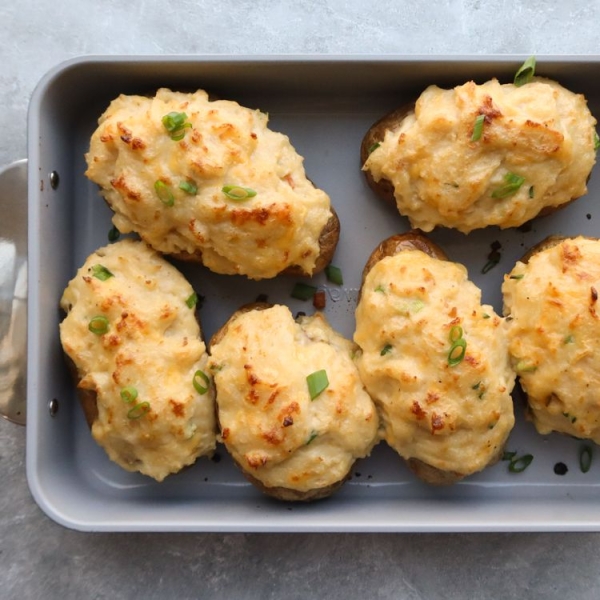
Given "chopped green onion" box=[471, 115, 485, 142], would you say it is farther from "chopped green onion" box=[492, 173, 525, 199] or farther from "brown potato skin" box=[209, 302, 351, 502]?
"brown potato skin" box=[209, 302, 351, 502]

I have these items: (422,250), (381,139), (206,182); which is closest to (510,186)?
(422,250)

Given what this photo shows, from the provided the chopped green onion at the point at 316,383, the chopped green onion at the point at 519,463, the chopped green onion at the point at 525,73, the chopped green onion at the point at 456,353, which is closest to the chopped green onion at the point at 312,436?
the chopped green onion at the point at 316,383

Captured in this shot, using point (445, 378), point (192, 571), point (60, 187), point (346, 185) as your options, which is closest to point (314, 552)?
point (192, 571)

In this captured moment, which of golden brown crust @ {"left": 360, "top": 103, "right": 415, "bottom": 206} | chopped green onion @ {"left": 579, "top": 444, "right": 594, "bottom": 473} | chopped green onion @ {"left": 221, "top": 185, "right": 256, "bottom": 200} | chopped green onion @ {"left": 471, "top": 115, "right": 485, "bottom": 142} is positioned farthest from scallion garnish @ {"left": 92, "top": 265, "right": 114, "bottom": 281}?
chopped green onion @ {"left": 579, "top": 444, "right": 594, "bottom": 473}

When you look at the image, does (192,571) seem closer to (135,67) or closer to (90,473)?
(90,473)

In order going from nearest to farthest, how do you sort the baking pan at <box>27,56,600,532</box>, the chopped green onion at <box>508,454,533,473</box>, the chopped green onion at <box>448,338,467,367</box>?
the chopped green onion at <box>448,338,467,367</box> → the baking pan at <box>27,56,600,532</box> → the chopped green onion at <box>508,454,533,473</box>

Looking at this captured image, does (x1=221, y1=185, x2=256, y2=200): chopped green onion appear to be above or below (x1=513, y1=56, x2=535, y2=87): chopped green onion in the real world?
below
